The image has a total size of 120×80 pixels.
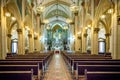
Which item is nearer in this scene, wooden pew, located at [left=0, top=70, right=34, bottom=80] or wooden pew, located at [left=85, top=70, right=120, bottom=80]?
wooden pew, located at [left=85, top=70, right=120, bottom=80]

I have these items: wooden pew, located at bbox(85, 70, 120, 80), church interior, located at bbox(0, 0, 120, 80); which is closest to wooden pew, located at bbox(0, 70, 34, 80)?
church interior, located at bbox(0, 0, 120, 80)

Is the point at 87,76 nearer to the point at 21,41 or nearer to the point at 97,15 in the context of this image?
the point at 97,15

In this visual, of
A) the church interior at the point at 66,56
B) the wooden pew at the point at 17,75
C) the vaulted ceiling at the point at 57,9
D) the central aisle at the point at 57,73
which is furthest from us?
the vaulted ceiling at the point at 57,9

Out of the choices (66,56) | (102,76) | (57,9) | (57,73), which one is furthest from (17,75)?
(57,9)

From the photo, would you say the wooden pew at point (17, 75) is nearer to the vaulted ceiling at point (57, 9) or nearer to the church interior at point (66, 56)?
the church interior at point (66, 56)

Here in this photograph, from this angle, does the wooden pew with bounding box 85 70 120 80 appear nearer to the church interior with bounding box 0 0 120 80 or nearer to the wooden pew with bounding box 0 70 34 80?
the church interior with bounding box 0 0 120 80

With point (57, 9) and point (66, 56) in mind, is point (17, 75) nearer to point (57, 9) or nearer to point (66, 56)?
point (66, 56)

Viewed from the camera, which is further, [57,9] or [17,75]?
[57,9]

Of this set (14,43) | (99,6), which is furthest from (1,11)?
(14,43)

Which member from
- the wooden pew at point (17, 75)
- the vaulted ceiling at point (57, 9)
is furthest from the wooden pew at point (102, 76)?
the vaulted ceiling at point (57, 9)

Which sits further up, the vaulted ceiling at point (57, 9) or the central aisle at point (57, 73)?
the vaulted ceiling at point (57, 9)

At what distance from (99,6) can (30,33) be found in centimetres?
1220

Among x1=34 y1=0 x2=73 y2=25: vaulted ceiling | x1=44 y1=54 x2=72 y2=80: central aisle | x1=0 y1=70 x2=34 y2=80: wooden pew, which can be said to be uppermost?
x1=34 y1=0 x2=73 y2=25: vaulted ceiling

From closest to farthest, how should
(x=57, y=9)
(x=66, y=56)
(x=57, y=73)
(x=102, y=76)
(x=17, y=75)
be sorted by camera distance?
1. (x=102, y=76)
2. (x=17, y=75)
3. (x=57, y=73)
4. (x=66, y=56)
5. (x=57, y=9)
